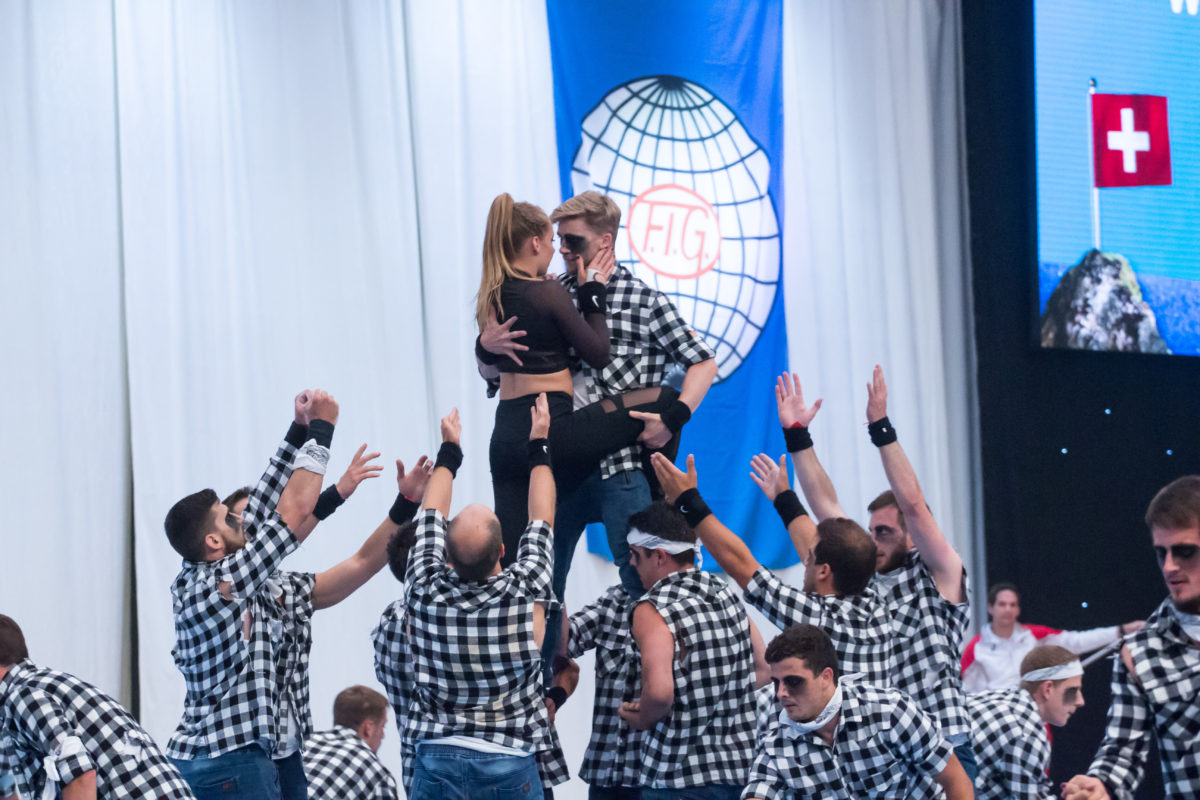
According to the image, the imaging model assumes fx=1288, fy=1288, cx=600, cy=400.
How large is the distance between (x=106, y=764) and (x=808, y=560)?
1.92 m

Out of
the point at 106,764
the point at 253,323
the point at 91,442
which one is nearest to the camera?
the point at 106,764

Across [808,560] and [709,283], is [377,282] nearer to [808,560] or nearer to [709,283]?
[709,283]

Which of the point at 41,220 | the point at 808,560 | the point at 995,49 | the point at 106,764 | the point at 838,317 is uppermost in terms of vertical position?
the point at 995,49

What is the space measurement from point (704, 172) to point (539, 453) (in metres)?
3.68

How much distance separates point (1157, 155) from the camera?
720cm

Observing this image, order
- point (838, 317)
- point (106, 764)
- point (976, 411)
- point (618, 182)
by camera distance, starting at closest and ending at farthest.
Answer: point (106, 764), point (618, 182), point (838, 317), point (976, 411)

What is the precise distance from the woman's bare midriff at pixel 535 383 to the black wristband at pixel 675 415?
297 millimetres

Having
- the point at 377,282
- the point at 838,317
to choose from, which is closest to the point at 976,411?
the point at 838,317

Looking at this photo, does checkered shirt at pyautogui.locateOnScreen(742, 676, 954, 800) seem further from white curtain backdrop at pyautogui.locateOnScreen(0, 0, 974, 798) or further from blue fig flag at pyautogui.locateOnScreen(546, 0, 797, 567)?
blue fig flag at pyautogui.locateOnScreen(546, 0, 797, 567)

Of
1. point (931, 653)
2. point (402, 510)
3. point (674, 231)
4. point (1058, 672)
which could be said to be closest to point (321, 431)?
point (402, 510)

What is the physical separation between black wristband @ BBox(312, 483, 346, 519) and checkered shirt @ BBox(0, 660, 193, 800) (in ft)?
3.53

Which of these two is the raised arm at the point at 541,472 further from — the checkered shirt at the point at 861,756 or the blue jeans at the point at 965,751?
the blue jeans at the point at 965,751

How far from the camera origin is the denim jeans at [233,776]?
3424 millimetres

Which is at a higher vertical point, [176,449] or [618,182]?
[618,182]
